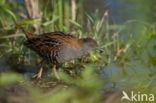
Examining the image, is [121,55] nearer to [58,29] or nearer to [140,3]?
[58,29]

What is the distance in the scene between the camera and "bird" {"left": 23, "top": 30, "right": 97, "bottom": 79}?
19.7ft

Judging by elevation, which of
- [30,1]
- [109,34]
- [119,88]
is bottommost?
[119,88]

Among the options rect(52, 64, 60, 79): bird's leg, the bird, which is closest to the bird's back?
the bird

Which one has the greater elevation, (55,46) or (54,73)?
(55,46)

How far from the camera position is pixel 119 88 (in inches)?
224

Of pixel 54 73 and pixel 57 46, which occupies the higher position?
pixel 57 46

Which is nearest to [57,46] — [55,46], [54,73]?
[55,46]

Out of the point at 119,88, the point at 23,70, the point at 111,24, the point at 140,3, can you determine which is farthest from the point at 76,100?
the point at 140,3

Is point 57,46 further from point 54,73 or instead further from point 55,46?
point 54,73

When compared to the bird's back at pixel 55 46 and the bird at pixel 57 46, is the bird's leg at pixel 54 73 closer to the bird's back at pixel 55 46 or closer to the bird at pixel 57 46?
the bird at pixel 57 46

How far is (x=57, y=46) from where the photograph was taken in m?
6.04

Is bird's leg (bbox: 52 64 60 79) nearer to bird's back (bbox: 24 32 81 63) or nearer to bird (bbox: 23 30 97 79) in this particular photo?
bird (bbox: 23 30 97 79)

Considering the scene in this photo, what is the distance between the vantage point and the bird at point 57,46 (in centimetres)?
600

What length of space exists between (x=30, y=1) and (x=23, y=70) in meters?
0.95
